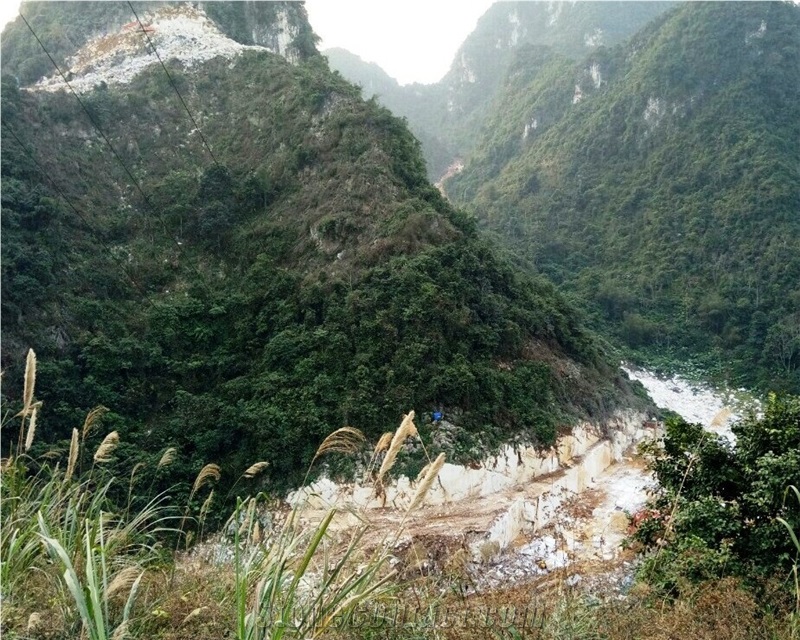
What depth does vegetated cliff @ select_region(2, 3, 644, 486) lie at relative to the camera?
12.4 m

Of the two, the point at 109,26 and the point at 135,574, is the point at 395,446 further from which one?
the point at 109,26

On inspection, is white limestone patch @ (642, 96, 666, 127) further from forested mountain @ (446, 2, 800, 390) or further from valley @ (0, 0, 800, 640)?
valley @ (0, 0, 800, 640)

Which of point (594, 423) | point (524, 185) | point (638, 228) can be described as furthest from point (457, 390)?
point (524, 185)

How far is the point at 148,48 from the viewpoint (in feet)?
89.8

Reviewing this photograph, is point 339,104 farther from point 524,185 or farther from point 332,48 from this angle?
point 332,48

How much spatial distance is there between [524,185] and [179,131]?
102 ft

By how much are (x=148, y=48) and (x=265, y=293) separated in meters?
19.7

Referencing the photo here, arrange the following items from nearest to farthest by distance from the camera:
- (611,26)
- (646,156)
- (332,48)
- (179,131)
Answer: (179,131) < (646,156) < (611,26) < (332,48)

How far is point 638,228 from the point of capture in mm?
38000

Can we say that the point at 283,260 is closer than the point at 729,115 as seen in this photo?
Yes

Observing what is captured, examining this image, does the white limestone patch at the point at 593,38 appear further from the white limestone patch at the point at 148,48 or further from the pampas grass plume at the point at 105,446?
the pampas grass plume at the point at 105,446

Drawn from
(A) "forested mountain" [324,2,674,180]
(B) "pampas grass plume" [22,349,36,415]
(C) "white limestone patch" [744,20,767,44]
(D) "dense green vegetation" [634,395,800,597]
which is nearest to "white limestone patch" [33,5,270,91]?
(B) "pampas grass plume" [22,349,36,415]

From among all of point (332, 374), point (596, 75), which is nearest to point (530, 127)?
point (596, 75)

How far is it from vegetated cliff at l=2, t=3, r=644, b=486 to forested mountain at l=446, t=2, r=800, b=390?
1389 centimetres
